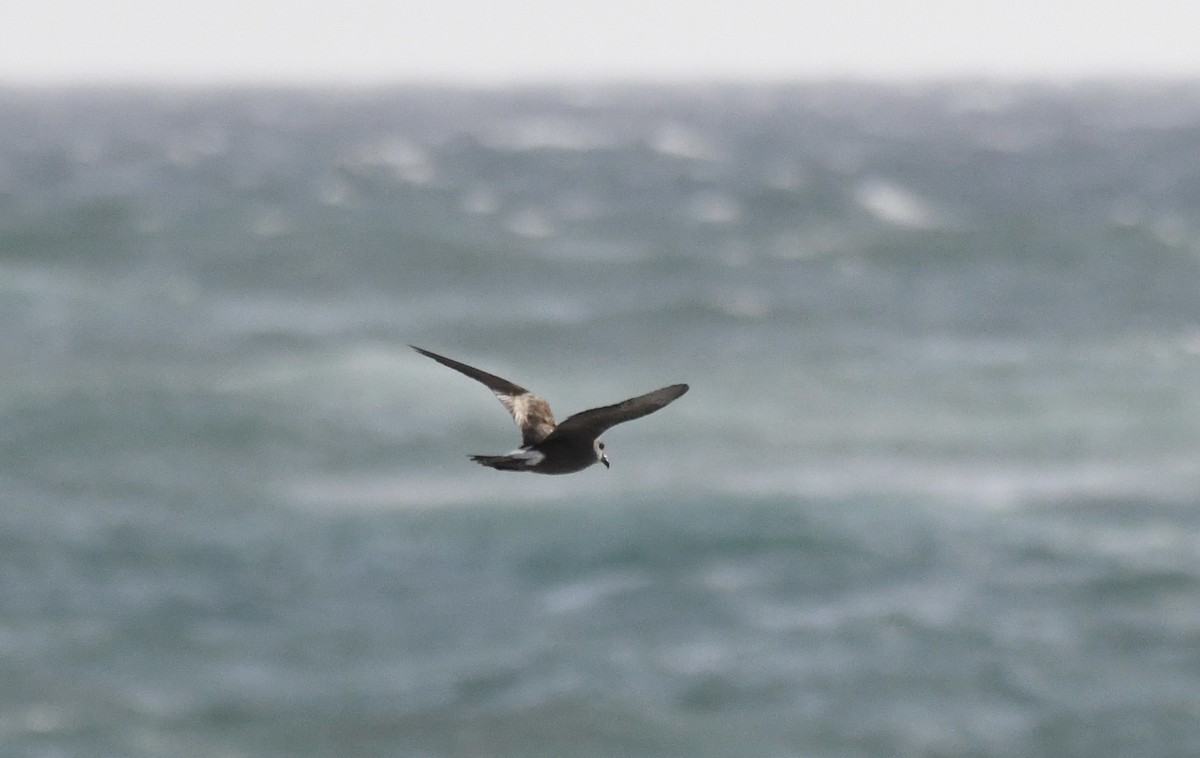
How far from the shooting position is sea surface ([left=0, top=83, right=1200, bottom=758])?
43.7 m

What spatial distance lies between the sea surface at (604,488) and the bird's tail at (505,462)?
108 feet

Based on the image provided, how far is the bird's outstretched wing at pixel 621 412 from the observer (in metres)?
8.73

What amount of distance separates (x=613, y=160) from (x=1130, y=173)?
38.1m

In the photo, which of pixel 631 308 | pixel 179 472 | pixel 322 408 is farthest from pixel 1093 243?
pixel 179 472

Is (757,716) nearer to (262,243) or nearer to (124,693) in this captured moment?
(124,693)

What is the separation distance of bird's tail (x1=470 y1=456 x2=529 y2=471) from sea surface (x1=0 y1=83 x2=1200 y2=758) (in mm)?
32987

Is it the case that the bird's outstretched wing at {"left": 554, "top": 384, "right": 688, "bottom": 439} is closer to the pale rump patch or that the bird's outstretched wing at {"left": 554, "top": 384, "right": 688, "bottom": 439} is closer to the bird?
the bird

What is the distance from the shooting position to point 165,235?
10381 cm

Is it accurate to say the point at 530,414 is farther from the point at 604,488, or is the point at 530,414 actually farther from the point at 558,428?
the point at 604,488

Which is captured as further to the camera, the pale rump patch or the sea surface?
the sea surface

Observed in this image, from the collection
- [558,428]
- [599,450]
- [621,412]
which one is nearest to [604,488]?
[599,450]

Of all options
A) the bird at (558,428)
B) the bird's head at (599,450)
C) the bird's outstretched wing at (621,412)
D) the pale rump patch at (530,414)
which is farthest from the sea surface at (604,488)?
the bird's outstretched wing at (621,412)

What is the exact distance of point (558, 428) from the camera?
9320 millimetres

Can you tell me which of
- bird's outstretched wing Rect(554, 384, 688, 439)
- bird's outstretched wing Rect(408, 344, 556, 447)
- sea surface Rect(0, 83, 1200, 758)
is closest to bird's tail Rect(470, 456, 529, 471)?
bird's outstretched wing Rect(554, 384, 688, 439)
